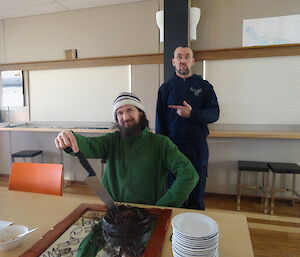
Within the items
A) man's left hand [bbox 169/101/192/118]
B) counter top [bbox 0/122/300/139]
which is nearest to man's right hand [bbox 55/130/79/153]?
man's left hand [bbox 169/101/192/118]

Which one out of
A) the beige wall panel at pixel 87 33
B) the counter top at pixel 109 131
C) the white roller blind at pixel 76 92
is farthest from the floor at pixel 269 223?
the beige wall panel at pixel 87 33

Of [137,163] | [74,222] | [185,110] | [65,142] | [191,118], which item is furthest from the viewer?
[191,118]

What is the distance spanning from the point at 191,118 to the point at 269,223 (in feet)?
4.80

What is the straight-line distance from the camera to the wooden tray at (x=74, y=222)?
0.77 meters

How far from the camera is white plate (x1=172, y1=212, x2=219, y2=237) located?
708mm

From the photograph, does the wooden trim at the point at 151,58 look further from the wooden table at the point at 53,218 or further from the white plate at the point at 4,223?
the white plate at the point at 4,223

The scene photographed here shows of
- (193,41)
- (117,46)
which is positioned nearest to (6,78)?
(117,46)

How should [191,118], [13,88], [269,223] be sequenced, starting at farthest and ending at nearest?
[13,88], [269,223], [191,118]

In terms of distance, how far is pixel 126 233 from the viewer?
2.66 ft

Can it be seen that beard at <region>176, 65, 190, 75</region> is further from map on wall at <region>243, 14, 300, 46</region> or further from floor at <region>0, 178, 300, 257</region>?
floor at <region>0, 178, 300, 257</region>

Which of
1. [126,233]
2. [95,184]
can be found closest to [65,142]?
[95,184]

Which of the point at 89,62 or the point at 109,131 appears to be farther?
the point at 89,62

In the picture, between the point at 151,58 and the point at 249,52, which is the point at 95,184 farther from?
the point at 249,52

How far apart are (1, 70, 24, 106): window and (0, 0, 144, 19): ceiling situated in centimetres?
90
